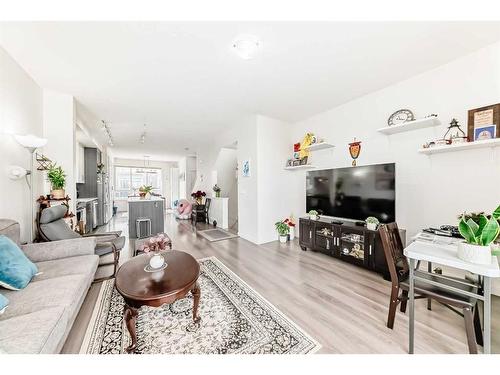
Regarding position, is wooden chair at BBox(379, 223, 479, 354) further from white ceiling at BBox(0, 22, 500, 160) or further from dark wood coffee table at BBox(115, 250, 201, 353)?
white ceiling at BBox(0, 22, 500, 160)

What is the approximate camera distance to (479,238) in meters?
1.23

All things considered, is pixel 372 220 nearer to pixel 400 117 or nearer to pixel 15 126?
pixel 400 117

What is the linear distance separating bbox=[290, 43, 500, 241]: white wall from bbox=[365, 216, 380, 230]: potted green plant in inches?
18.4

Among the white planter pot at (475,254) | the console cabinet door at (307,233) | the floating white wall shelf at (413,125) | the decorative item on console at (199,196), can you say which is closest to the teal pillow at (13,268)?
the white planter pot at (475,254)

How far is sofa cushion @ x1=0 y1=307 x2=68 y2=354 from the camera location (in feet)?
3.12

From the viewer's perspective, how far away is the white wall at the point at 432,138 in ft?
6.93

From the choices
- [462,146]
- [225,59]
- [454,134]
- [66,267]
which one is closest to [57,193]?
[66,267]

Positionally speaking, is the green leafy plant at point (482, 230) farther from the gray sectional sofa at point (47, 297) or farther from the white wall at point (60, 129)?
the white wall at point (60, 129)

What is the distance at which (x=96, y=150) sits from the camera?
563 cm

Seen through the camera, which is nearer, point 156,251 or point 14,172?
point 156,251

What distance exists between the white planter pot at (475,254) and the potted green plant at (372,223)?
1.41m

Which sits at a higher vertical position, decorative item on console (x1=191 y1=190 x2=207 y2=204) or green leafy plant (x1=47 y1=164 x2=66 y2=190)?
green leafy plant (x1=47 y1=164 x2=66 y2=190)

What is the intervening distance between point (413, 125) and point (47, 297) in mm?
4064

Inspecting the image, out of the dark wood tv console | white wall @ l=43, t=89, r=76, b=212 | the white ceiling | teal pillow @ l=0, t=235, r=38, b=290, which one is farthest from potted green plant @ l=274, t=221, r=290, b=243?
white wall @ l=43, t=89, r=76, b=212
